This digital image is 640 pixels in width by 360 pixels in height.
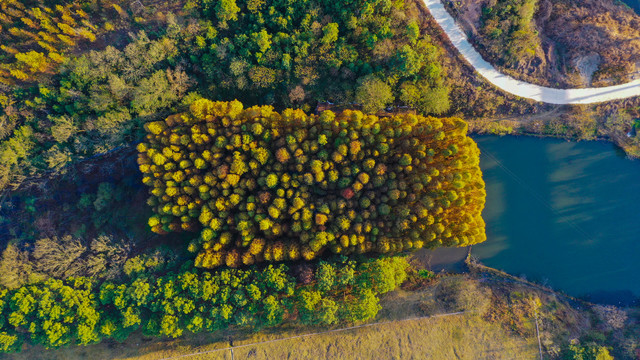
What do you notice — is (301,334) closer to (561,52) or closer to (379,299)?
(379,299)

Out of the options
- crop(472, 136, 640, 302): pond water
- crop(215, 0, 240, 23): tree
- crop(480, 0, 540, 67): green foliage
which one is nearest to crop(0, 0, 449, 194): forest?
crop(215, 0, 240, 23): tree

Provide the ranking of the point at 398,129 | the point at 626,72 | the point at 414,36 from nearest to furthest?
the point at 398,129 → the point at 414,36 → the point at 626,72

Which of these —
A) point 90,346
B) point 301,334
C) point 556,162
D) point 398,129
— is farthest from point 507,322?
point 90,346

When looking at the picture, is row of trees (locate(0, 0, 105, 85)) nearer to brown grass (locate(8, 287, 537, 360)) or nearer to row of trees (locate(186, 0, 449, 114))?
row of trees (locate(186, 0, 449, 114))

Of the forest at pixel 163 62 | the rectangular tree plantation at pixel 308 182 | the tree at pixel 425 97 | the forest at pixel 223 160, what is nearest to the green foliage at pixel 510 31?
the forest at pixel 223 160

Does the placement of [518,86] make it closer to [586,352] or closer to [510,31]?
[510,31]

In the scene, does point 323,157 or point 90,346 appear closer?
point 323,157

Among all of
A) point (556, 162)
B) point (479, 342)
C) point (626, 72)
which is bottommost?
point (479, 342)

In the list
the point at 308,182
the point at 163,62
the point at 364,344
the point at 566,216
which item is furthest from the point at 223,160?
the point at 566,216

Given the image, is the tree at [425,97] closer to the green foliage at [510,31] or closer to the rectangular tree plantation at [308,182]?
the rectangular tree plantation at [308,182]
